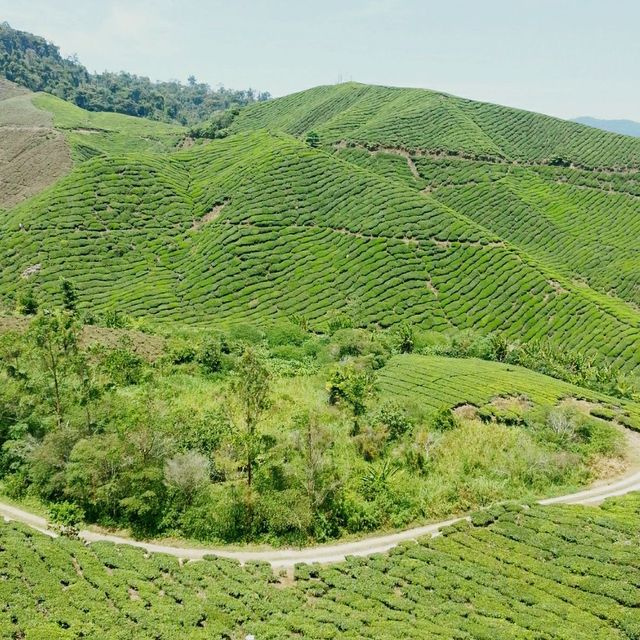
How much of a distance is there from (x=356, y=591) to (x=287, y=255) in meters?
57.9

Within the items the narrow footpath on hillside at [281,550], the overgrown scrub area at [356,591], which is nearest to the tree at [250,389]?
Result: the narrow footpath on hillside at [281,550]

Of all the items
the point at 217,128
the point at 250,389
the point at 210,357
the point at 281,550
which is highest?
the point at 217,128

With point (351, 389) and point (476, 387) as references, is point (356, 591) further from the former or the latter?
point (476, 387)

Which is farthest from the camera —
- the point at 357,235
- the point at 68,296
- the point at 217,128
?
the point at 217,128

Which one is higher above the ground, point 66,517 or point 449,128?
point 449,128

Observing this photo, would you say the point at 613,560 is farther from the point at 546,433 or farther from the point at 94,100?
the point at 94,100

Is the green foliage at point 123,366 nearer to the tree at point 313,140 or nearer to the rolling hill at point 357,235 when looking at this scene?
the rolling hill at point 357,235

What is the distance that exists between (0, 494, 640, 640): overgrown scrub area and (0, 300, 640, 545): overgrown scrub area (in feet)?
12.9

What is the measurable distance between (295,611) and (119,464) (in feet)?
46.4

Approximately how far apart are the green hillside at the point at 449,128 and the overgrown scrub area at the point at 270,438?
7954 centimetres

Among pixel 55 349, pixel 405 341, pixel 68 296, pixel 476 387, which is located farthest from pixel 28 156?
pixel 476 387

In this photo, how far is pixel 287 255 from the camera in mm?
77500

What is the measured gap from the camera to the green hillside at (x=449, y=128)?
117 m

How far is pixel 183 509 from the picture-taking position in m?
30.4
